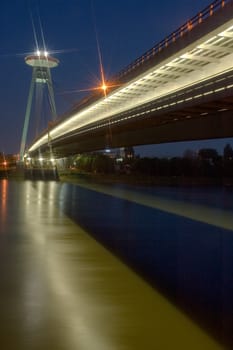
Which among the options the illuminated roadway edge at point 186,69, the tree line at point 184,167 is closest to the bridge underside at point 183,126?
the illuminated roadway edge at point 186,69

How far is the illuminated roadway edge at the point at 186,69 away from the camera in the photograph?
1969 cm

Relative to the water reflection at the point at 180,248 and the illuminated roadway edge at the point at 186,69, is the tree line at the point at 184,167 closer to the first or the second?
the illuminated roadway edge at the point at 186,69

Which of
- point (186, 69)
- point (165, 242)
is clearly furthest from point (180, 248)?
point (186, 69)

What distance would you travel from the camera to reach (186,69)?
1046 inches

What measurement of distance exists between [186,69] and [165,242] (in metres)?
17.7

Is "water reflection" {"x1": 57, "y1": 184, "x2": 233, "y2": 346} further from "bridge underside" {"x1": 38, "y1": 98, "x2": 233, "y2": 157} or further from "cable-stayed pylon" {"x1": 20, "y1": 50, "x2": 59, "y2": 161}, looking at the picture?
"cable-stayed pylon" {"x1": 20, "y1": 50, "x2": 59, "y2": 161}

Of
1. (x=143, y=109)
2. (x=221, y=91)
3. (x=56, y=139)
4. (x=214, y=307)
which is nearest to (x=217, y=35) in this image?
(x=221, y=91)

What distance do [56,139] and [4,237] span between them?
60126 mm

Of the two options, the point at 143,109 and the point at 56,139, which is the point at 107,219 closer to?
the point at 143,109

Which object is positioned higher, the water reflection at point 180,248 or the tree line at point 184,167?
the tree line at point 184,167

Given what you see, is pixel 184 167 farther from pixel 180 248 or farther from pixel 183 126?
pixel 180 248

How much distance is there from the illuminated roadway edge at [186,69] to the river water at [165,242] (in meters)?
7.15

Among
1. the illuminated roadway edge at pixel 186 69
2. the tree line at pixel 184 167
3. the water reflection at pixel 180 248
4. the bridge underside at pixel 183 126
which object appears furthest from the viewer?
the tree line at pixel 184 167

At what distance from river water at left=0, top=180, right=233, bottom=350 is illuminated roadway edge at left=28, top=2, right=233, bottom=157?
715cm
